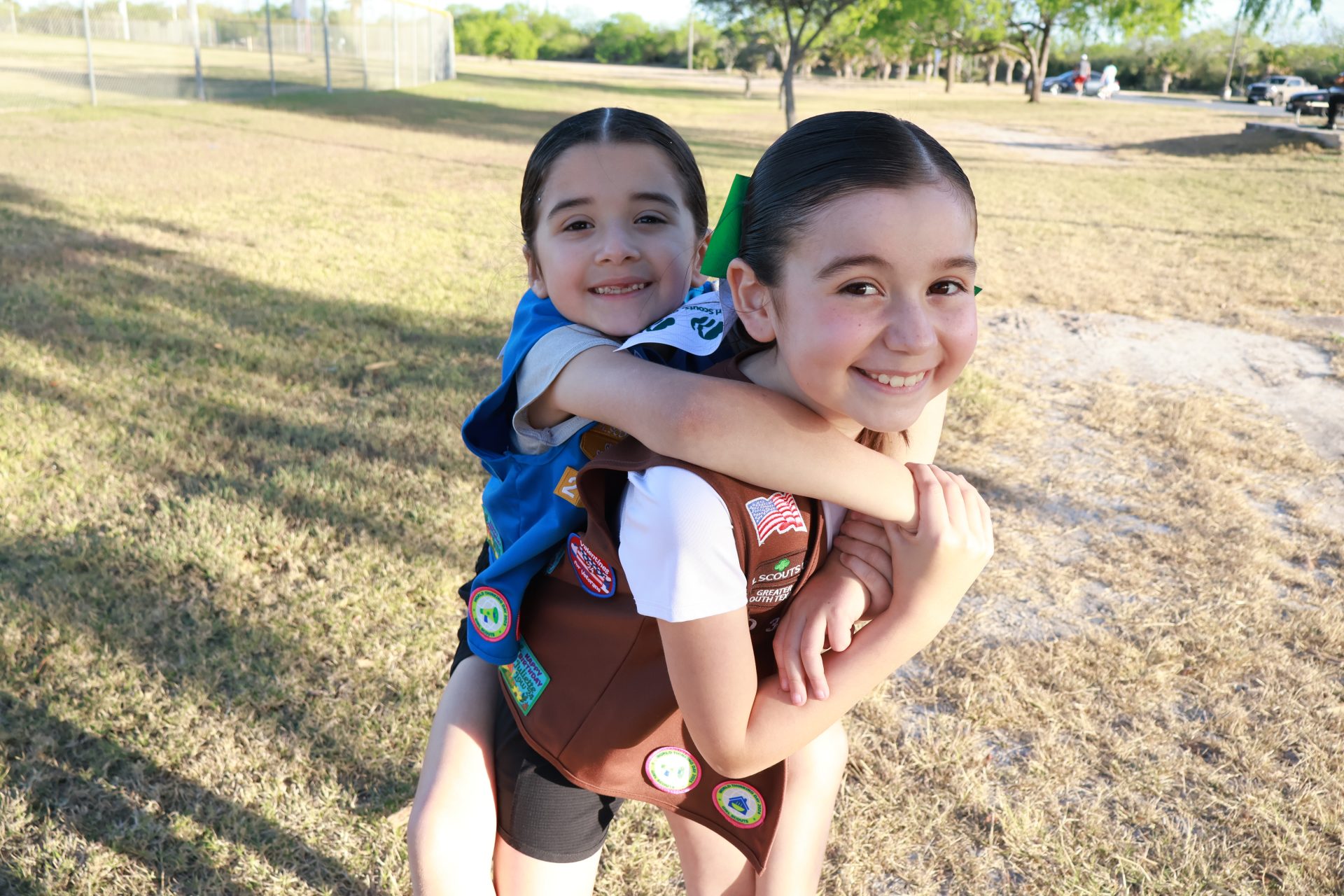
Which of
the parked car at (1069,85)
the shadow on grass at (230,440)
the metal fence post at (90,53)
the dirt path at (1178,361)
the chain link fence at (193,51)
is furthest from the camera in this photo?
the parked car at (1069,85)

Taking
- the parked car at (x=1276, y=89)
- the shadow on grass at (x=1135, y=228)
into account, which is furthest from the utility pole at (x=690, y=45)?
the shadow on grass at (x=1135, y=228)

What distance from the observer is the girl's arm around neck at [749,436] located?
4.14 ft

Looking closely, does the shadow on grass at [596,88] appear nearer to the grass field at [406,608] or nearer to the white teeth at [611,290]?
the grass field at [406,608]

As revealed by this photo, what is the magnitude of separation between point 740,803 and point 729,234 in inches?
34.5

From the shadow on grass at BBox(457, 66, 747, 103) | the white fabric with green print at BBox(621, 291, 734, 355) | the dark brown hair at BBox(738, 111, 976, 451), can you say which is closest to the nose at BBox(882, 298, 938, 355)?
the dark brown hair at BBox(738, 111, 976, 451)

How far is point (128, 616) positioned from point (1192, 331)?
6.38 metres

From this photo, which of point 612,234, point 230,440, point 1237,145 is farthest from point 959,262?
point 1237,145

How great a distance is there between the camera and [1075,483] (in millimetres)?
4328

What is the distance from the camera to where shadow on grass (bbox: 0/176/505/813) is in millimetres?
2893

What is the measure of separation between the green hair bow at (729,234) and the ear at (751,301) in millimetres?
54

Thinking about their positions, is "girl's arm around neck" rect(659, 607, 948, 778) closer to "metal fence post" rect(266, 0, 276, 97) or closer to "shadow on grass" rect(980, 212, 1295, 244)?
"shadow on grass" rect(980, 212, 1295, 244)

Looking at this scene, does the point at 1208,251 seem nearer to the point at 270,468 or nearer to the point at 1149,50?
the point at 270,468

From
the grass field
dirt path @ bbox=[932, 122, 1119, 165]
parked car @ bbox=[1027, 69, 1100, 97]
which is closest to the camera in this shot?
the grass field

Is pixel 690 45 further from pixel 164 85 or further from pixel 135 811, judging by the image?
pixel 135 811
